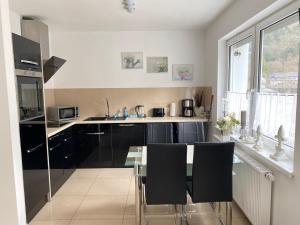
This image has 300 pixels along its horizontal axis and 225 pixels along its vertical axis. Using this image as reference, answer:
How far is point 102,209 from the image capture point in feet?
9.27

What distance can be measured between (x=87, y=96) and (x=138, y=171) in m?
2.62

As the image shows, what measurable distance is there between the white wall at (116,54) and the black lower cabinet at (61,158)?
3.92ft

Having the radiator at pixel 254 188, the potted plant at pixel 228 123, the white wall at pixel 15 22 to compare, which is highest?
the white wall at pixel 15 22

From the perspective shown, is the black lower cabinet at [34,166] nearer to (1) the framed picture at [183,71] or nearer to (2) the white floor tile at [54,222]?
(2) the white floor tile at [54,222]

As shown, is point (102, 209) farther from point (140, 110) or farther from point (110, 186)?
point (140, 110)

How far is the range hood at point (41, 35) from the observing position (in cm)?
336

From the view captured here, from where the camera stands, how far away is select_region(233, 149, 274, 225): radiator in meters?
2.05

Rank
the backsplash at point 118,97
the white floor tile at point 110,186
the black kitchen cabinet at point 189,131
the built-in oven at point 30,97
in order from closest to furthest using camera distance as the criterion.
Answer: the built-in oven at point 30,97 → the white floor tile at point 110,186 → the black kitchen cabinet at point 189,131 → the backsplash at point 118,97

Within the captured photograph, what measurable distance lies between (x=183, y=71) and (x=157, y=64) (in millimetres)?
509

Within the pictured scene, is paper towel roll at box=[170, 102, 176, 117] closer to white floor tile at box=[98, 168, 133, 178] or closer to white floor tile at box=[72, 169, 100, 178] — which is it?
white floor tile at box=[98, 168, 133, 178]

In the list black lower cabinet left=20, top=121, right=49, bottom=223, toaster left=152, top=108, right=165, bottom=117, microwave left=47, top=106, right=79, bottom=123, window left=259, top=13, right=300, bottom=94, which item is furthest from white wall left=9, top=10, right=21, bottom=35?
window left=259, top=13, right=300, bottom=94

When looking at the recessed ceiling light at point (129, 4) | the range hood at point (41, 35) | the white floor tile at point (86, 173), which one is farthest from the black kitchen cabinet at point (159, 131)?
the recessed ceiling light at point (129, 4)

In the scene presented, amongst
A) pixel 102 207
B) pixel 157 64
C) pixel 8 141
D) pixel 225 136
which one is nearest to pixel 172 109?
pixel 157 64

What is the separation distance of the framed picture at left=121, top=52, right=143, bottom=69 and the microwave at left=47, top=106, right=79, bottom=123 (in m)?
1.25
